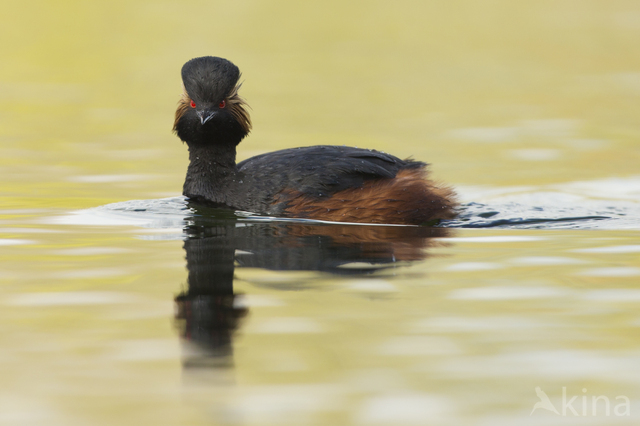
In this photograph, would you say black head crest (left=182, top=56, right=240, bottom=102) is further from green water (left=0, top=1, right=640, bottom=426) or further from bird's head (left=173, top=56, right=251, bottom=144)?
green water (left=0, top=1, right=640, bottom=426)

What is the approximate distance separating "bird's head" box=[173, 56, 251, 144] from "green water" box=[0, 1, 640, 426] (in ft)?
4.15

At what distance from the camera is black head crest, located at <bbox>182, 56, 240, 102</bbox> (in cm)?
914

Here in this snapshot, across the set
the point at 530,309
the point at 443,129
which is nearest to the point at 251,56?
the point at 443,129

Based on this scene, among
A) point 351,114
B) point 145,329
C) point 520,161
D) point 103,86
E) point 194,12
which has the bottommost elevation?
point 145,329

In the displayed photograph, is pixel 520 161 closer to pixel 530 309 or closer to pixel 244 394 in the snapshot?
pixel 530 309

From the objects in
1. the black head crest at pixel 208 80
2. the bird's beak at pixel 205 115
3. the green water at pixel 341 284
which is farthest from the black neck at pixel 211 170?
the green water at pixel 341 284

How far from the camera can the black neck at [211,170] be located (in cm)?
948

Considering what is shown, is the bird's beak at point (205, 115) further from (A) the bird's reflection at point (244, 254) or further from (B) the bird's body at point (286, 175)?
(A) the bird's reflection at point (244, 254)

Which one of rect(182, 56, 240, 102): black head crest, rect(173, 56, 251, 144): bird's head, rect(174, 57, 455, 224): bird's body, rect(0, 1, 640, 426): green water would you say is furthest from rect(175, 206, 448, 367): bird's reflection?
rect(182, 56, 240, 102): black head crest

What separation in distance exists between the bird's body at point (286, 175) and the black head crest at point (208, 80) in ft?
0.03

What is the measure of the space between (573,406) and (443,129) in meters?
11.5

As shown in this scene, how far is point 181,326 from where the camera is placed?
536 cm

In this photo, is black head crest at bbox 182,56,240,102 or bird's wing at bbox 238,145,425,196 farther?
black head crest at bbox 182,56,240,102

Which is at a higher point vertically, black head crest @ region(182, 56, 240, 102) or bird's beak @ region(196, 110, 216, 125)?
black head crest @ region(182, 56, 240, 102)
